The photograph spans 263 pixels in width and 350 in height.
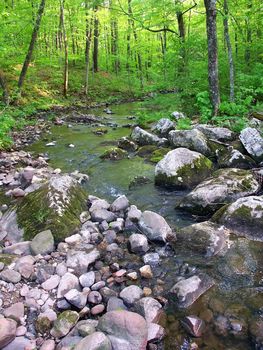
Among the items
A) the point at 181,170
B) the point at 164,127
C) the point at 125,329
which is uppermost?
the point at 164,127

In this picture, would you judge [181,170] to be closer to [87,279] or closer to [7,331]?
[87,279]

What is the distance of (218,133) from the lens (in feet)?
26.1

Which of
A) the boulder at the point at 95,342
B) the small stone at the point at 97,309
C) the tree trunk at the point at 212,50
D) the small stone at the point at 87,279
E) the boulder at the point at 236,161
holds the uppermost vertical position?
the tree trunk at the point at 212,50

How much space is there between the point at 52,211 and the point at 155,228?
151 centimetres

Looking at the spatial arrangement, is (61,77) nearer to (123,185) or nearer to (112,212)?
(123,185)

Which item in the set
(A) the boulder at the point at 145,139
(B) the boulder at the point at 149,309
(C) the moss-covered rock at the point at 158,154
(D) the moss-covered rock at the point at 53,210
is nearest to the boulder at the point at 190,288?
(B) the boulder at the point at 149,309

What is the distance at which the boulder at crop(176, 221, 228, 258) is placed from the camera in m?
4.04

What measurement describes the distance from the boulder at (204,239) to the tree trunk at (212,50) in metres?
5.78

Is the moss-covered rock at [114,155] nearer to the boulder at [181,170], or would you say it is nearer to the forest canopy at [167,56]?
the boulder at [181,170]

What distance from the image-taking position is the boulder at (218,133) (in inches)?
309

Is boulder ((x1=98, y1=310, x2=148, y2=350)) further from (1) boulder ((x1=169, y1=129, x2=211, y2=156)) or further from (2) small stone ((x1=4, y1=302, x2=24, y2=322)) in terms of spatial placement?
(1) boulder ((x1=169, y1=129, x2=211, y2=156))

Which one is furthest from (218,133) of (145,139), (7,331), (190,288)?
(7,331)

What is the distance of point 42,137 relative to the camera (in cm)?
1066

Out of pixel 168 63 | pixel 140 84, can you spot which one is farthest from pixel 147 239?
pixel 140 84
